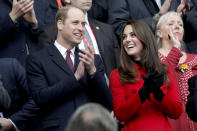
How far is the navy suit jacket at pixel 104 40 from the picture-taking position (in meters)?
5.58

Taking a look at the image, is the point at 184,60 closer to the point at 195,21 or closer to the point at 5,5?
the point at 195,21

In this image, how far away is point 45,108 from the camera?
14.5 feet

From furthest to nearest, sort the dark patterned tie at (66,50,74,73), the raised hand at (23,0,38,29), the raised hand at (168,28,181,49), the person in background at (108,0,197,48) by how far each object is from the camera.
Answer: the person in background at (108,0,197,48) → the raised hand at (23,0,38,29) → the raised hand at (168,28,181,49) → the dark patterned tie at (66,50,74,73)

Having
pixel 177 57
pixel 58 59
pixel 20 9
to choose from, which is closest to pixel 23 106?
pixel 58 59

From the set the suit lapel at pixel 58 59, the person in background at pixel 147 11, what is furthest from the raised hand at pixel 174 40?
the suit lapel at pixel 58 59

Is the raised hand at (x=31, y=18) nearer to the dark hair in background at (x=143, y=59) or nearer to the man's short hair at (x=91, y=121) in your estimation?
the dark hair in background at (x=143, y=59)

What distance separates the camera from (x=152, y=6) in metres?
6.97

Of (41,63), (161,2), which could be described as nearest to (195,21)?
(161,2)

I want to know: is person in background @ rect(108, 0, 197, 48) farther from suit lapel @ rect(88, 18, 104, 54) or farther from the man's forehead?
the man's forehead

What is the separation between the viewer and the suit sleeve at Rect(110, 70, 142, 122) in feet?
14.3

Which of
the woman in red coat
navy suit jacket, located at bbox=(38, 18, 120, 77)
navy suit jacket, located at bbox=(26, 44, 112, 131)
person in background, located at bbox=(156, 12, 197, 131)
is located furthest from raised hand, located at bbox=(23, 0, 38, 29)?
person in background, located at bbox=(156, 12, 197, 131)

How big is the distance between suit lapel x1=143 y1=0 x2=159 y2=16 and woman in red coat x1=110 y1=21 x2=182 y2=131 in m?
2.05

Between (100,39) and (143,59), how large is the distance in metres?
1.18

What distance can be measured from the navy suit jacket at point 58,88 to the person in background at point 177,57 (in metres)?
0.94
